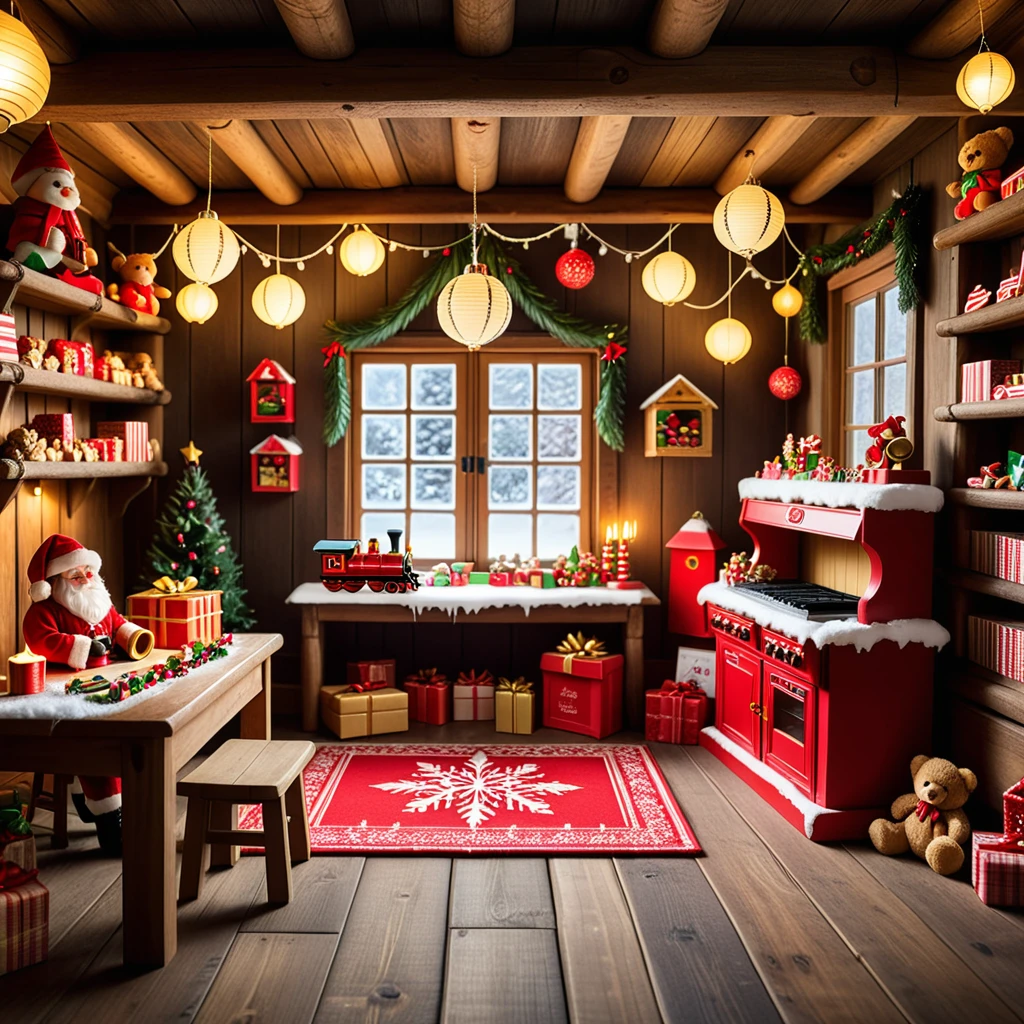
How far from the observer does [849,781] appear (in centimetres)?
359

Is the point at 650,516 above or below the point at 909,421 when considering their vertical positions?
below

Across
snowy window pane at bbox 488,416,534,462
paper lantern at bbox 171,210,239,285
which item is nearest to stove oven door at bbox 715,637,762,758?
snowy window pane at bbox 488,416,534,462

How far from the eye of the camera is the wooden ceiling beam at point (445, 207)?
5.01 meters

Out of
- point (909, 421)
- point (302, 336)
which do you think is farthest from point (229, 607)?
point (909, 421)

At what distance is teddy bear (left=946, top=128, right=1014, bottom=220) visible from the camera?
3.51m

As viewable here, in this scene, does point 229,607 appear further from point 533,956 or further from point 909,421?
point 909,421

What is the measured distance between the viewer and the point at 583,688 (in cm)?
495

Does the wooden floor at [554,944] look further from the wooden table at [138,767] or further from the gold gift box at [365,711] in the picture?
the gold gift box at [365,711]

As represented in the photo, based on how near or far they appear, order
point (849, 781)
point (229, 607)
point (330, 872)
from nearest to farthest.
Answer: point (330, 872), point (849, 781), point (229, 607)

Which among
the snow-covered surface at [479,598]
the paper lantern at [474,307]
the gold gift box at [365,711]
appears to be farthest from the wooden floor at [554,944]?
the paper lantern at [474,307]

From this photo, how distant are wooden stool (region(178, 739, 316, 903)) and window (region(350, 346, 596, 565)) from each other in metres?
2.49

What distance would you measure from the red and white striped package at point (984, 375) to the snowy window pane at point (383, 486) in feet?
10.6

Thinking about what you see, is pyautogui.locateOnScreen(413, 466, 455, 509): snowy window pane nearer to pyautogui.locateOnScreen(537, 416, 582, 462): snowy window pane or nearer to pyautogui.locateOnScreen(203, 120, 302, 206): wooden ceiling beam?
pyautogui.locateOnScreen(537, 416, 582, 462): snowy window pane

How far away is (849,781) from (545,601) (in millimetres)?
1907
